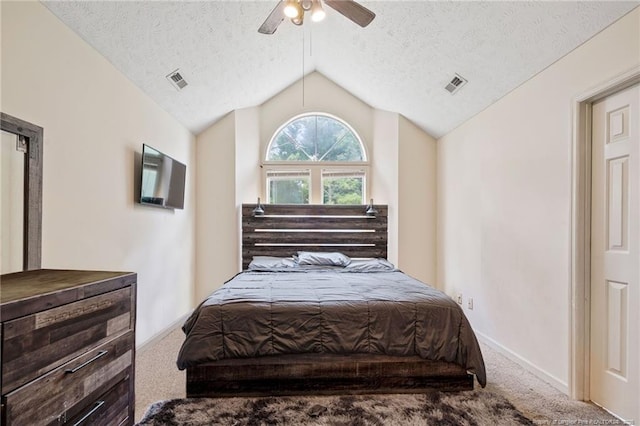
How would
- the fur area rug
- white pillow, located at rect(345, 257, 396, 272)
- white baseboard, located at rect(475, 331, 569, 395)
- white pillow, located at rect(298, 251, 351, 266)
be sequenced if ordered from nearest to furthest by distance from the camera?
→ 1. the fur area rug
2. white baseboard, located at rect(475, 331, 569, 395)
3. white pillow, located at rect(345, 257, 396, 272)
4. white pillow, located at rect(298, 251, 351, 266)

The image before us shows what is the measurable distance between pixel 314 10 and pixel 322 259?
2.68 metres

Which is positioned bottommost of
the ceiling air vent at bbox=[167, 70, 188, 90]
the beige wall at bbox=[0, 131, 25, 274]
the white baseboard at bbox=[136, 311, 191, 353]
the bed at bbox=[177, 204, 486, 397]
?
the white baseboard at bbox=[136, 311, 191, 353]

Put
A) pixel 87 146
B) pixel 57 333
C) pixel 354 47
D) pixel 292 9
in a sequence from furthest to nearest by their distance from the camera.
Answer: pixel 354 47 < pixel 87 146 < pixel 292 9 < pixel 57 333

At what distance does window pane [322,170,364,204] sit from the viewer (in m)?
4.74

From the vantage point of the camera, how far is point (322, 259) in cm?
396

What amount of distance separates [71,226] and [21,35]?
1.12m

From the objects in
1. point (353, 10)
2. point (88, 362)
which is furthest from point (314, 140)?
point (88, 362)

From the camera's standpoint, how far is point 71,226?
7.04 feet

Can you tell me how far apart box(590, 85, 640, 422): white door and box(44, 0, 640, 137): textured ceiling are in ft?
1.99

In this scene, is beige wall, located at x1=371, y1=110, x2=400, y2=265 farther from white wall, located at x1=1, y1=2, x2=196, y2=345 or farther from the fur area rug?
white wall, located at x1=1, y1=2, x2=196, y2=345

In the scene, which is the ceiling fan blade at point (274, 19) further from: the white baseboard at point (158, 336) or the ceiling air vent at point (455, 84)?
the white baseboard at point (158, 336)

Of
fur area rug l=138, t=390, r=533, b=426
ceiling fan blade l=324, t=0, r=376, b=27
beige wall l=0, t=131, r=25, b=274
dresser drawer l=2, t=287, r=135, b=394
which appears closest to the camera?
dresser drawer l=2, t=287, r=135, b=394

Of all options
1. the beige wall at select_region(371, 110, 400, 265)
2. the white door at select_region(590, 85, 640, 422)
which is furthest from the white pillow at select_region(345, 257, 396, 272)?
the white door at select_region(590, 85, 640, 422)

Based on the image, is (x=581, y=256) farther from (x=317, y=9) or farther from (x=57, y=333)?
(x=57, y=333)
